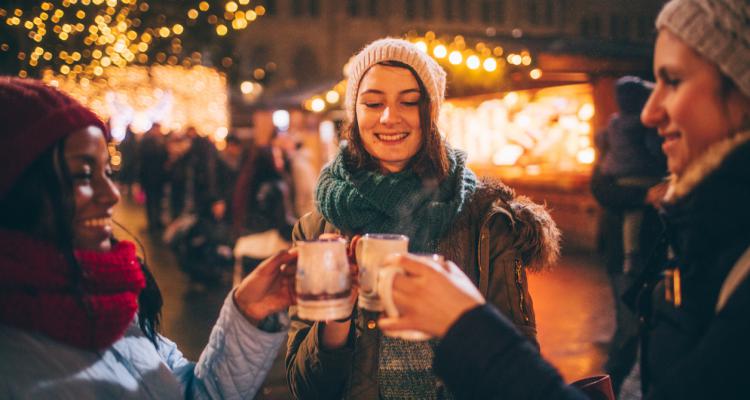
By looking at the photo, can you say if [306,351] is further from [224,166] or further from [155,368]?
[224,166]

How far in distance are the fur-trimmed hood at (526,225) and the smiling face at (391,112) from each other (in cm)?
35

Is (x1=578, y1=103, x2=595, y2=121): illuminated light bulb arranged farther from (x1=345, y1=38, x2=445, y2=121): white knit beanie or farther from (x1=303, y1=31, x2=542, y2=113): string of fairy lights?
(x1=345, y1=38, x2=445, y2=121): white knit beanie

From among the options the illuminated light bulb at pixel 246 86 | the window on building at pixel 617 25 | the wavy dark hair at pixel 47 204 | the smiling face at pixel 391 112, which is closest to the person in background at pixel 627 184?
the smiling face at pixel 391 112

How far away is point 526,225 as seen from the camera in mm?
2174

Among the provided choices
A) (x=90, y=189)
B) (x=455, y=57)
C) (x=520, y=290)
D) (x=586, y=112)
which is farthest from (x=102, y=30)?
(x=586, y=112)

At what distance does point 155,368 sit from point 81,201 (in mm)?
529

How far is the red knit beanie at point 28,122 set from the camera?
1400 mm

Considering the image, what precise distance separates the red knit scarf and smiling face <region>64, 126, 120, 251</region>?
5 cm

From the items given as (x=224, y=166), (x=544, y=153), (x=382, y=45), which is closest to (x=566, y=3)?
(x=544, y=153)

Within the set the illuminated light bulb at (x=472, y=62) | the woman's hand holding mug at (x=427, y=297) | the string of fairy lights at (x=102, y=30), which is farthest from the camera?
the illuminated light bulb at (x=472, y=62)

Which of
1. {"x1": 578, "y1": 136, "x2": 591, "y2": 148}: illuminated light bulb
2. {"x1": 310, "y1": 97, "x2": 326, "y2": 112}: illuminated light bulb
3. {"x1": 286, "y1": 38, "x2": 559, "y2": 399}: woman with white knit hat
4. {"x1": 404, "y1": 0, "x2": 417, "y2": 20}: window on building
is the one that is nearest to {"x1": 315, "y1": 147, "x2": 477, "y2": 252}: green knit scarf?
{"x1": 286, "y1": 38, "x2": 559, "y2": 399}: woman with white knit hat

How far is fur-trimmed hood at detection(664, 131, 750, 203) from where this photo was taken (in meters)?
1.21

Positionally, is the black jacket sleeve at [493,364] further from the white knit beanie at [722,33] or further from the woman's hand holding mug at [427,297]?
the white knit beanie at [722,33]

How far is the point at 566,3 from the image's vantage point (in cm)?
4950
